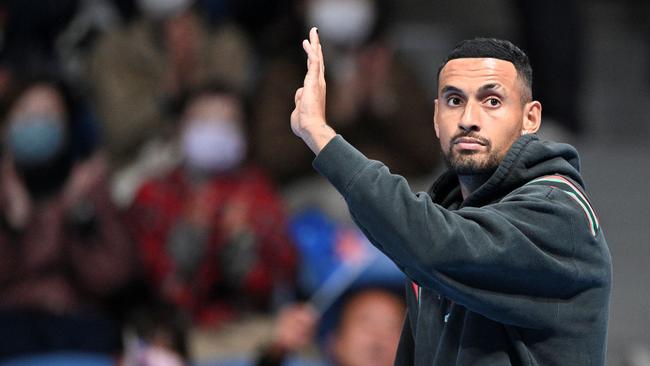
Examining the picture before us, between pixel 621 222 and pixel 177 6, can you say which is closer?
pixel 177 6

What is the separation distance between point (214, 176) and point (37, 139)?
0.69 m

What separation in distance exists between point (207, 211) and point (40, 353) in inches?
38.8

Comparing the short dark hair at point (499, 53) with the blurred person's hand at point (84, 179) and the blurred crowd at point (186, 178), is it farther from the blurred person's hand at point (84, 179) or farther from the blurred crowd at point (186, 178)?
the blurred person's hand at point (84, 179)

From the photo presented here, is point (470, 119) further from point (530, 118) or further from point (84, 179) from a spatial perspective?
point (84, 179)

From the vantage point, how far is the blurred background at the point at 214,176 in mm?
5133

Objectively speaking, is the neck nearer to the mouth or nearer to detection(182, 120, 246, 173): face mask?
the mouth

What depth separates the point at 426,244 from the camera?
2.52 metres

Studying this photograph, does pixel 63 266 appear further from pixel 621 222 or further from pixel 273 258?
pixel 621 222

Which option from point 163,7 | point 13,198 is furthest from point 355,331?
point 163,7

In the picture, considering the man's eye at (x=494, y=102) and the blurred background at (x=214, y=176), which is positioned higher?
the man's eye at (x=494, y=102)

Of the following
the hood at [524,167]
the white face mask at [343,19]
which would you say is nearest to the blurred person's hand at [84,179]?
the white face mask at [343,19]

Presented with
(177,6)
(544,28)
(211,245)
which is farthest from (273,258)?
(544,28)

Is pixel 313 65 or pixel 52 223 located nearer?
pixel 313 65

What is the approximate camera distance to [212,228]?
5.52 meters
